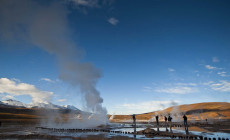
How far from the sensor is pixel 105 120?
5888 centimetres

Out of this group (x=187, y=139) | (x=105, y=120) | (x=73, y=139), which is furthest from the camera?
(x=105, y=120)

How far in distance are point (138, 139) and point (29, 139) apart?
1273 centimetres

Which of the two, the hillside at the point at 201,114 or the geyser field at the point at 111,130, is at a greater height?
the geyser field at the point at 111,130

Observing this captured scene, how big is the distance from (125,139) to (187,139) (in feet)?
21.7

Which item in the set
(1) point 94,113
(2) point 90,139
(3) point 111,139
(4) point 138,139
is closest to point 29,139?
(2) point 90,139

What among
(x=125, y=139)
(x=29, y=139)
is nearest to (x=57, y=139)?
(x=29, y=139)

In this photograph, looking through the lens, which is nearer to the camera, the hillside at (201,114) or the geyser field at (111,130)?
the geyser field at (111,130)

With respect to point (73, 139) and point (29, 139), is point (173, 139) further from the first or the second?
point (29, 139)

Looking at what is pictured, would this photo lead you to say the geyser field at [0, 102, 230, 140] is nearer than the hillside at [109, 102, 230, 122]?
Yes

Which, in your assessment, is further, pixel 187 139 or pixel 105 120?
pixel 105 120

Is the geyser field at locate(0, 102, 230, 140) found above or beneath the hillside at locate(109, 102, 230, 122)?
above

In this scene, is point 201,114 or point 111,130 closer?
point 111,130

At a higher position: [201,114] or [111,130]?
[111,130]

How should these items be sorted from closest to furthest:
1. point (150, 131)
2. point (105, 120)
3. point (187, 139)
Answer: point (187, 139), point (150, 131), point (105, 120)
